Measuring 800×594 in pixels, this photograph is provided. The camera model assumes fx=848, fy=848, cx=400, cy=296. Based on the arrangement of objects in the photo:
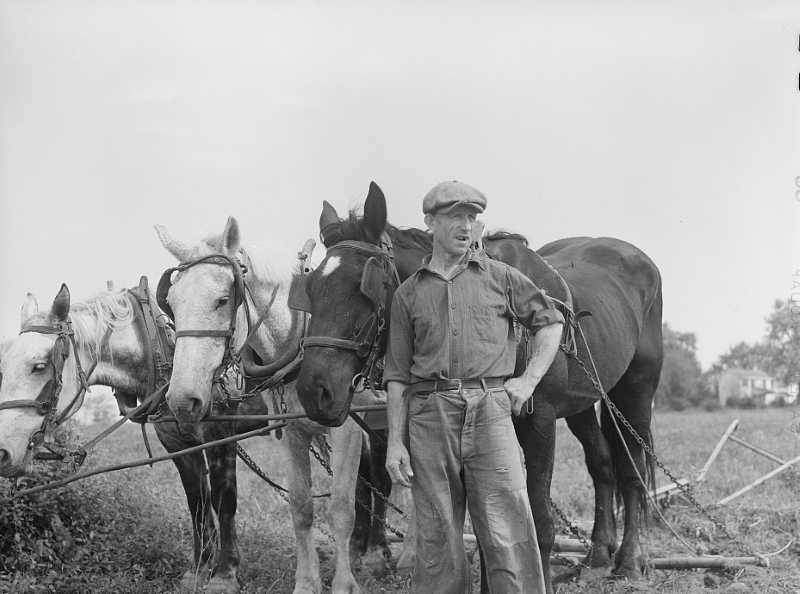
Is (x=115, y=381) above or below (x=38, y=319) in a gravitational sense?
below

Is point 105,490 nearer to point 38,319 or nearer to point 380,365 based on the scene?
point 38,319

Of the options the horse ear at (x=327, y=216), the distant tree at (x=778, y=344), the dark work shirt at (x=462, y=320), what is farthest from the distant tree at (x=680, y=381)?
the dark work shirt at (x=462, y=320)

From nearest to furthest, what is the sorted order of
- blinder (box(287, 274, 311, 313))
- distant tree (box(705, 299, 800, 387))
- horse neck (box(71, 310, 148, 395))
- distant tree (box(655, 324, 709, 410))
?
blinder (box(287, 274, 311, 313)) < horse neck (box(71, 310, 148, 395)) < distant tree (box(705, 299, 800, 387)) < distant tree (box(655, 324, 709, 410))

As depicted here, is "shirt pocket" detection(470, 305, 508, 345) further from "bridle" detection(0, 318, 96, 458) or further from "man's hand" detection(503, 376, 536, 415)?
"bridle" detection(0, 318, 96, 458)

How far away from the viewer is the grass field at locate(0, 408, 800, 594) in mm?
5176

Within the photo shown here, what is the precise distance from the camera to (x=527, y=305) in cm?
367

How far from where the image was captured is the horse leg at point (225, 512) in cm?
571

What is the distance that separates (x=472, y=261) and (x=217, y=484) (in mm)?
3204

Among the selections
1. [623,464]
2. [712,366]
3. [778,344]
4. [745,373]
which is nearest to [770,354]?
[778,344]

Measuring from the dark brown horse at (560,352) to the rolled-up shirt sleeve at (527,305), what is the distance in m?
0.59

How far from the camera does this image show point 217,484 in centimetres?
599

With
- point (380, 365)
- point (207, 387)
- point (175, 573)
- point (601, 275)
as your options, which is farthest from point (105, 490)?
point (601, 275)

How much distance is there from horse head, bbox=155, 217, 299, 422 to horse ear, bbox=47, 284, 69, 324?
69 cm

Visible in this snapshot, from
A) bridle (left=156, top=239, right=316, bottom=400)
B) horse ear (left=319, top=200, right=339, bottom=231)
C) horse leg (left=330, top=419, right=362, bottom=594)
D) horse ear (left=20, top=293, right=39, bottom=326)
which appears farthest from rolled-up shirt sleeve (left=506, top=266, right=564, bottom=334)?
horse ear (left=20, top=293, right=39, bottom=326)
